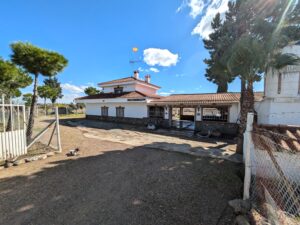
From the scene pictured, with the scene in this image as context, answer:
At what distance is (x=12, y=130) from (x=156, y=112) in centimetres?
1353

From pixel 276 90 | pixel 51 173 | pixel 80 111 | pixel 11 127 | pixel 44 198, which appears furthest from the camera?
pixel 80 111

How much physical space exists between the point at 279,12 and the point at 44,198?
1092cm

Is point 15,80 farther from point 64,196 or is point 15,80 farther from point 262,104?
point 262,104

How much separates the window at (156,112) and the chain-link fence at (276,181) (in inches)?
504

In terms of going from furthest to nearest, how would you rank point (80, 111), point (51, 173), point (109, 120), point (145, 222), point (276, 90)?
point (80, 111)
point (109, 120)
point (276, 90)
point (51, 173)
point (145, 222)

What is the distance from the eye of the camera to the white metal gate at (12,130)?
20.5 ft

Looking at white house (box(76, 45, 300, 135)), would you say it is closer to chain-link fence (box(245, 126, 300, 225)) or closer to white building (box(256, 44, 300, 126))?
white building (box(256, 44, 300, 126))

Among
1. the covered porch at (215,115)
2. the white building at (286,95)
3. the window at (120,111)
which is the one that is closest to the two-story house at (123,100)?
the window at (120,111)

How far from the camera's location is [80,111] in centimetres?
4112

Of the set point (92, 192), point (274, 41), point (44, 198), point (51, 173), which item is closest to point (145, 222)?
point (92, 192)

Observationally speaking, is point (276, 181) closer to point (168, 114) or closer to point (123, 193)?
point (123, 193)

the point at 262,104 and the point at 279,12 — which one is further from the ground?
the point at 279,12

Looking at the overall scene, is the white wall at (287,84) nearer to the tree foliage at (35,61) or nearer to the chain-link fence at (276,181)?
the chain-link fence at (276,181)

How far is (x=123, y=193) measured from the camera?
4223mm
